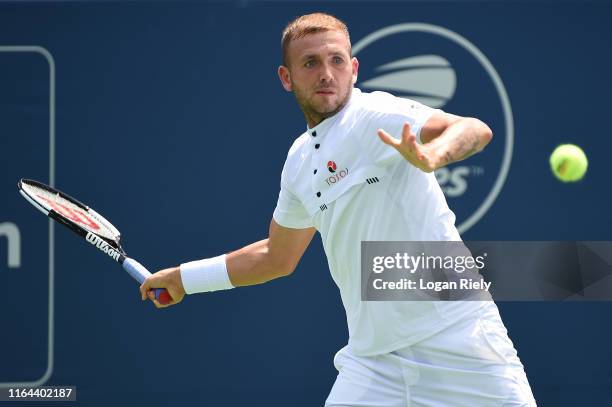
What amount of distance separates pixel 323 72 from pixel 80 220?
162 centimetres

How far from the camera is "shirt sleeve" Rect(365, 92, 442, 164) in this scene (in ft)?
12.2

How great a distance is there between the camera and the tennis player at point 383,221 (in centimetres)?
372

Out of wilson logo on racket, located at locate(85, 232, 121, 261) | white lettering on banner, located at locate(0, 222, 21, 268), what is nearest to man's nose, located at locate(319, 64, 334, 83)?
wilson logo on racket, located at locate(85, 232, 121, 261)

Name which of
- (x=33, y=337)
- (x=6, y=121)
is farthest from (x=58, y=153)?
(x=33, y=337)

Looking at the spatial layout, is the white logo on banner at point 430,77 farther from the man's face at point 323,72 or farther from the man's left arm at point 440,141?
the man's left arm at point 440,141

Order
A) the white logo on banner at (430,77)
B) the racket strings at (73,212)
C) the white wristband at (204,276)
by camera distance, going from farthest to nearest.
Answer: the white logo on banner at (430,77) < the racket strings at (73,212) < the white wristband at (204,276)

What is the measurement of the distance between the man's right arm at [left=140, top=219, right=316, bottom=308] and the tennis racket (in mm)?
234

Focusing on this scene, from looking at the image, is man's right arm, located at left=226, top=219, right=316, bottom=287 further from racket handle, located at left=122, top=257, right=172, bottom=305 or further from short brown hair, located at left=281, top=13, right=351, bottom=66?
short brown hair, located at left=281, top=13, right=351, bottom=66

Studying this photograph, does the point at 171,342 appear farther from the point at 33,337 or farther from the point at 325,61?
the point at 325,61

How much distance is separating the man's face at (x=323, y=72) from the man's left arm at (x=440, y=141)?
0.44 m

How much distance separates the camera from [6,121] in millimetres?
6016

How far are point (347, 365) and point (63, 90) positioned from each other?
2739 millimetres

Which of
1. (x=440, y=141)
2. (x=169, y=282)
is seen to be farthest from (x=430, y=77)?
(x=440, y=141)

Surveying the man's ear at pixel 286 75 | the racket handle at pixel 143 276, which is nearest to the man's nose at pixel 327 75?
the man's ear at pixel 286 75
